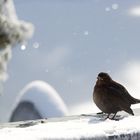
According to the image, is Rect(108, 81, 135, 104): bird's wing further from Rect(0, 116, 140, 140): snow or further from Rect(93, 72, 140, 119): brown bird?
Rect(0, 116, 140, 140): snow

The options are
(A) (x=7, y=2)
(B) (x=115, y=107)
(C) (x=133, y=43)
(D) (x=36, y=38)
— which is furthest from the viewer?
(D) (x=36, y=38)

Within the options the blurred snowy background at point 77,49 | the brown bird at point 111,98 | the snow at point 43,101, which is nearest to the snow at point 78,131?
the brown bird at point 111,98

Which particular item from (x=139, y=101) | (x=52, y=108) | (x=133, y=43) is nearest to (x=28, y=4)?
(x=133, y=43)

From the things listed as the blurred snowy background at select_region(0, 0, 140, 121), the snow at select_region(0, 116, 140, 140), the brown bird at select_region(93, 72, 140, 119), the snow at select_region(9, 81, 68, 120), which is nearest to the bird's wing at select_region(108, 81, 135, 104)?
the brown bird at select_region(93, 72, 140, 119)

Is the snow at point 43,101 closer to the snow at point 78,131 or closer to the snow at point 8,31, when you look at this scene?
the snow at point 8,31

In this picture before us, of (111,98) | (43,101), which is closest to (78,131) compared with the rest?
(111,98)

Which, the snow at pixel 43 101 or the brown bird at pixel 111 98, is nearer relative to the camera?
the brown bird at pixel 111 98

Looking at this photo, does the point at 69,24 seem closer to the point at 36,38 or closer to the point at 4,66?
the point at 36,38
